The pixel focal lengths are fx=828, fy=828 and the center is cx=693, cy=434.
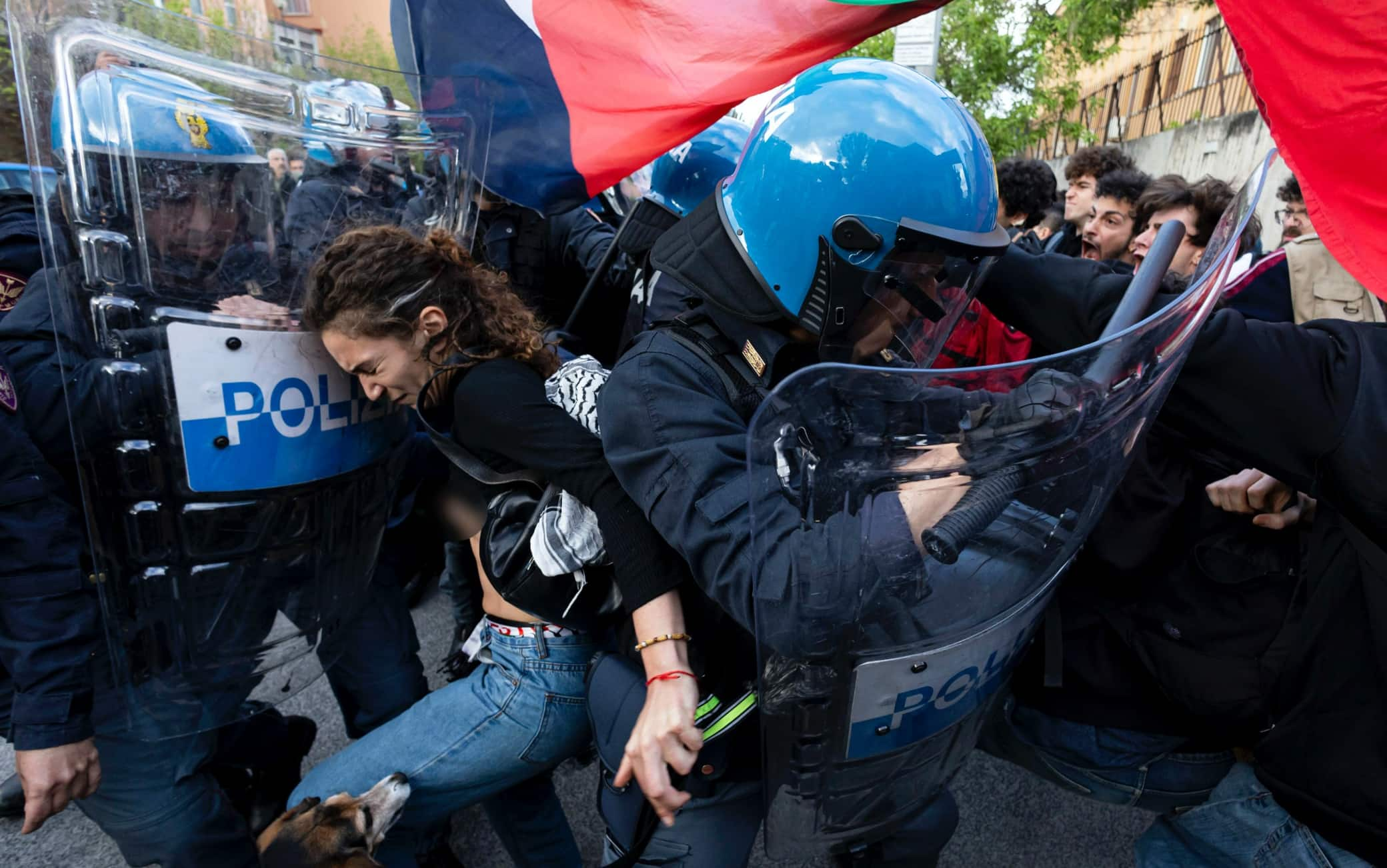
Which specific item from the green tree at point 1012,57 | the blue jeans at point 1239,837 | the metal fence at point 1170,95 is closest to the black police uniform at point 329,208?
the blue jeans at point 1239,837

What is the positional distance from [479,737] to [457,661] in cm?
52

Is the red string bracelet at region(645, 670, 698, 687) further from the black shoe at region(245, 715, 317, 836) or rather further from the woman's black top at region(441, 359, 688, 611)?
the black shoe at region(245, 715, 317, 836)

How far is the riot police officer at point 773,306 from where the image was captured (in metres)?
1.17

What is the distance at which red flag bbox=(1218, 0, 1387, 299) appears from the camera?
45.5 inches

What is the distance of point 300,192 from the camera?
5.65 ft

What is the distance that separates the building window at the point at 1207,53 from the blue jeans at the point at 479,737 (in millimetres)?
11484

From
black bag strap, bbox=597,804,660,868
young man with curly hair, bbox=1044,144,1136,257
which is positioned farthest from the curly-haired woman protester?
young man with curly hair, bbox=1044,144,1136,257

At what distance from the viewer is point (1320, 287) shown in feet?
7.27

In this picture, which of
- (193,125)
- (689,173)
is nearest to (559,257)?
(689,173)

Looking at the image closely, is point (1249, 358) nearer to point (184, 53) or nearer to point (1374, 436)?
point (1374, 436)

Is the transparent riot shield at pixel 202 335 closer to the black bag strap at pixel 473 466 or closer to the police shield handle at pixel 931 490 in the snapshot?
the black bag strap at pixel 473 466

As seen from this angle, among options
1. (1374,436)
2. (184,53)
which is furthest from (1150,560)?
(184,53)

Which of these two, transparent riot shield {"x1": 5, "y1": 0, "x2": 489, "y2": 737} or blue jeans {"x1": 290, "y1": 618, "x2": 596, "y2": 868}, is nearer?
transparent riot shield {"x1": 5, "y1": 0, "x2": 489, "y2": 737}

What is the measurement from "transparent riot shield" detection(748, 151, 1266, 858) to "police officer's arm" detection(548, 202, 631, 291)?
7.73ft
